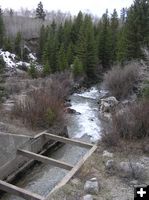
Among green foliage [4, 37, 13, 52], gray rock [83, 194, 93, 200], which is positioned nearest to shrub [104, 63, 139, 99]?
gray rock [83, 194, 93, 200]

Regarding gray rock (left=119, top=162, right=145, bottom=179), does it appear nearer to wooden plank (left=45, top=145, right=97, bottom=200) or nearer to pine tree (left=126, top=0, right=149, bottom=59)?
wooden plank (left=45, top=145, right=97, bottom=200)

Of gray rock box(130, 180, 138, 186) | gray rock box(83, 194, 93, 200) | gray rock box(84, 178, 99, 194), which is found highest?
gray rock box(83, 194, 93, 200)

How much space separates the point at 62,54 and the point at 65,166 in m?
22.1

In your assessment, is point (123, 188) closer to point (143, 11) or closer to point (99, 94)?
point (99, 94)

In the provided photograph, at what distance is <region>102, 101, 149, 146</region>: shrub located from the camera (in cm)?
1090

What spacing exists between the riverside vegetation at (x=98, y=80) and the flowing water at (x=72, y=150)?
139 cm

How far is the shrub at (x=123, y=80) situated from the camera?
76.9 ft

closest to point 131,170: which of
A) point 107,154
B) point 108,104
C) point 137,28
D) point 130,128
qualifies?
point 107,154

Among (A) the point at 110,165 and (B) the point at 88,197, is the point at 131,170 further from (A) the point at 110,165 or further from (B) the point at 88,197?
(B) the point at 88,197

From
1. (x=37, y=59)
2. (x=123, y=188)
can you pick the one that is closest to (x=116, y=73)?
(x=123, y=188)

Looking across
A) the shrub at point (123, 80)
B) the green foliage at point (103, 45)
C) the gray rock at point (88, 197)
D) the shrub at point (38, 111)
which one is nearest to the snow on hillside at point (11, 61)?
the green foliage at point (103, 45)

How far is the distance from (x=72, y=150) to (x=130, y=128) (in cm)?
406

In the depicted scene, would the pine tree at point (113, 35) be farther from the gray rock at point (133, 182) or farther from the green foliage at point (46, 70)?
the gray rock at point (133, 182)

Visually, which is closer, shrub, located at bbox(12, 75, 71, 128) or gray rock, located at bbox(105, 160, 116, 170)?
gray rock, located at bbox(105, 160, 116, 170)
